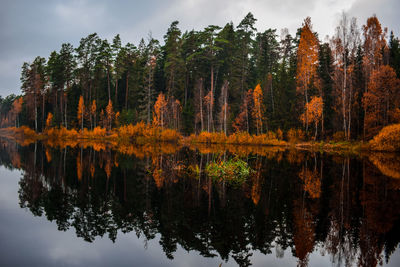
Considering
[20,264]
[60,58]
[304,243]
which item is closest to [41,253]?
[20,264]

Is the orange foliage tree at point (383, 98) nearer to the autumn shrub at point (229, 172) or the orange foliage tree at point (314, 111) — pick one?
the orange foliage tree at point (314, 111)

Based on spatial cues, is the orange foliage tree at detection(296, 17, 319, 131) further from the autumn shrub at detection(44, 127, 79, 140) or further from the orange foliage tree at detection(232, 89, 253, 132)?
the autumn shrub at detection(44, 127, 79, 140)

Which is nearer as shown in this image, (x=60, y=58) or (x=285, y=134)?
(x=285, y=134)

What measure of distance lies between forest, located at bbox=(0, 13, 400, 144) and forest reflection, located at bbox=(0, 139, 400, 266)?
61.8 ft

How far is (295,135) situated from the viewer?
31.4m

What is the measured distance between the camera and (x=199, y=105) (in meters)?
38.8

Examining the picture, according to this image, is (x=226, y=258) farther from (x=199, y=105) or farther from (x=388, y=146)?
(x=199, y=105)

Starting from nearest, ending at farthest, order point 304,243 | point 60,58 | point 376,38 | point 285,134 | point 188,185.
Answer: point 304,243, point 188,185, point 376,38, point 285,134, point 60,58

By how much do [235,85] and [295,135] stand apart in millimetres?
14910

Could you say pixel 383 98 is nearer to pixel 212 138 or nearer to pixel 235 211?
pixel 212 138

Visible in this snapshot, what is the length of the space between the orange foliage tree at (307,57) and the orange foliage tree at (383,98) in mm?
6324

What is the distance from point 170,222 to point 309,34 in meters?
30.8

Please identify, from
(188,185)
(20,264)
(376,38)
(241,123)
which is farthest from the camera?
(241,123)

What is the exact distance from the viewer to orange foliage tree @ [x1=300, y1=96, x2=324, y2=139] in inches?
1093
